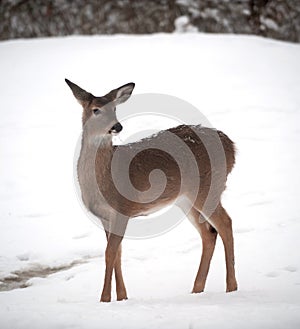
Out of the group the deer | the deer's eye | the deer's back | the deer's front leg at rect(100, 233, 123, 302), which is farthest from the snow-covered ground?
the deer's eye

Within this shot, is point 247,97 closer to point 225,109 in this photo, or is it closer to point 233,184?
point 225,109

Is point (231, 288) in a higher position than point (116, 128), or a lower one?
lower

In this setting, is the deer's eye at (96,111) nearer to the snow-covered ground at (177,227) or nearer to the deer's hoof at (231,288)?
the snow-covered ground at (177,227)

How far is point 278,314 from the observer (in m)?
4.86

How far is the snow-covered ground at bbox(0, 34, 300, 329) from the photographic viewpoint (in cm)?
533

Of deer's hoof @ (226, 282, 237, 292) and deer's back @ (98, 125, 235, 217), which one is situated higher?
deer's back @ (98, 125, 235, 217)

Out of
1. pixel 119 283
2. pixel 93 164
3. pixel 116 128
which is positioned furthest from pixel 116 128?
pixel 119 283

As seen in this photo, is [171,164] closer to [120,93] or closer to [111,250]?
[120,93]

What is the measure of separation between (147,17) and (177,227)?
12772 millimetres

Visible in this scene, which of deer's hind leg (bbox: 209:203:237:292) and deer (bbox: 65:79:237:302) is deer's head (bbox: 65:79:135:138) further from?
deer's hind leg (bbox: 209:203:237:292)

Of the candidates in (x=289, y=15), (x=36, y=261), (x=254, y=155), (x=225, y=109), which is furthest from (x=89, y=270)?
(x=289, y=15)

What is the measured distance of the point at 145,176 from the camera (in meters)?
6.18

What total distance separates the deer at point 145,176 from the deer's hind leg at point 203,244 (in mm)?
10

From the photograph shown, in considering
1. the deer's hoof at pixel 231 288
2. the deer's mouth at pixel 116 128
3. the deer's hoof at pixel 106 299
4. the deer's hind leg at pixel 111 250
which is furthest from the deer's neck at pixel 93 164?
the deer's hoof at pixel 231 288
